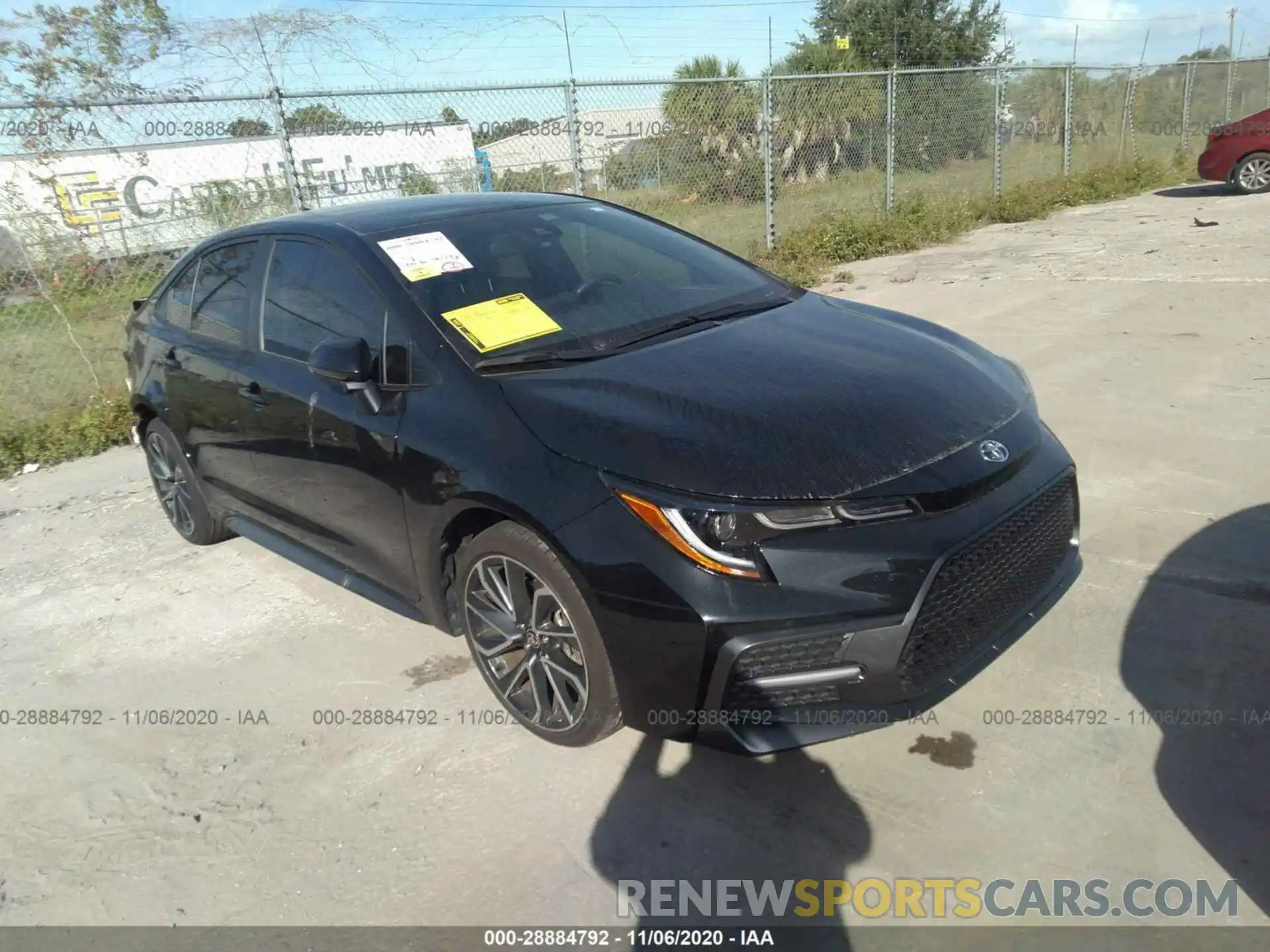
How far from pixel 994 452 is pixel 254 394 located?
275 cm

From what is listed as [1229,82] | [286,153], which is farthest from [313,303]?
[1229,82]

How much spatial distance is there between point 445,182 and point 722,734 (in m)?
8.09

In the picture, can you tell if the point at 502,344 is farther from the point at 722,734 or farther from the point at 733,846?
the point at 733,846

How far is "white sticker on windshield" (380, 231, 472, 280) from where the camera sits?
3246 mm

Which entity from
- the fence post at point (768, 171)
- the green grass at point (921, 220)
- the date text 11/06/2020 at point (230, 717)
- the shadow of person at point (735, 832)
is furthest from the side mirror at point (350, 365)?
the fence post at point (768, 171)

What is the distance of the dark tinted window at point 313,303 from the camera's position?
128 inches

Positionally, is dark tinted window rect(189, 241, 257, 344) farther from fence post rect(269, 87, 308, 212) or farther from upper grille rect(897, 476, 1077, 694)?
fence post rect(269, 87, 308, 212)

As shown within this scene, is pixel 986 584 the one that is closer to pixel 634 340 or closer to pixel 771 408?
pixel 771 408

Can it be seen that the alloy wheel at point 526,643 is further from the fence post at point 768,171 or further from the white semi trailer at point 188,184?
the fence post at point 768,171

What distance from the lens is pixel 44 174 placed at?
7.13 meters

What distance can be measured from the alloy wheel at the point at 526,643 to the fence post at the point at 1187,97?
2066 cm

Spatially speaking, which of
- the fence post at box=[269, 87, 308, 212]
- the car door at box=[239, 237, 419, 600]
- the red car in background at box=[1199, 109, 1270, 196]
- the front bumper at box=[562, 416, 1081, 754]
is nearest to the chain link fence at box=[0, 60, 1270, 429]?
the fence post at box=[269, 87, 308, 212]

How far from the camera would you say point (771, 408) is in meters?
2.68

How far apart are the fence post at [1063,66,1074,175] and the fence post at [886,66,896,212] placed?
4.95m
